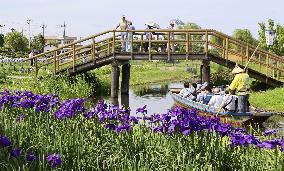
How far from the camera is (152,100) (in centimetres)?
2573

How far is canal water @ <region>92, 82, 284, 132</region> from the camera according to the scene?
18.3m

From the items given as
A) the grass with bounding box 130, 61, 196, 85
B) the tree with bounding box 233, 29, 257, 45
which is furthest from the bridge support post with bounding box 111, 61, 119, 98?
the tree with bounding box 233, 29, 257, 45

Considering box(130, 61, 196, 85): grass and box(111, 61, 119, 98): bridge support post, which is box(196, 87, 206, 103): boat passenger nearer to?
box(111, 61, 119, 98): bridge support post

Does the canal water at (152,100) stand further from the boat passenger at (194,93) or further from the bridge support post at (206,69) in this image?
the bridge support post at (206,69)

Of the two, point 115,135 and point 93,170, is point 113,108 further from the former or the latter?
point 93,170

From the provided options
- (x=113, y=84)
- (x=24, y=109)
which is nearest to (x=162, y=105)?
(x=113, y=84)

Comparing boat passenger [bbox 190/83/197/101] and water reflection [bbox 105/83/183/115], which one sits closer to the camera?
boat passenger [bbox 190/83/197/101]

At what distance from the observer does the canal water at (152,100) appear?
18281 millimetres

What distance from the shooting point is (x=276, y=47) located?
42.8 meters

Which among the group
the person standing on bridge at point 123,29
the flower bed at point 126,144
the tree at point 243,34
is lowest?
the flower bed at point 126,144

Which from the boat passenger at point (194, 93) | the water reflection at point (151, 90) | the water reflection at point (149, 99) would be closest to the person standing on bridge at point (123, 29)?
the water reflection at point (149, 99)

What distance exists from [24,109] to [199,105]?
8.94 meters

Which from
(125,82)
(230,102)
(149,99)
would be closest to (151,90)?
(125,82)

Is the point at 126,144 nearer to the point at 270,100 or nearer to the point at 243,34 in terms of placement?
the point at 270,100
